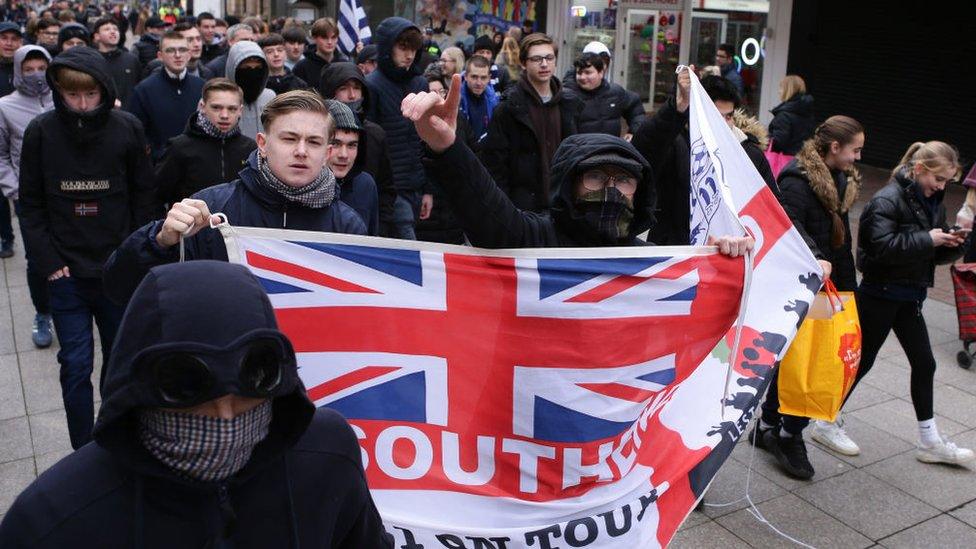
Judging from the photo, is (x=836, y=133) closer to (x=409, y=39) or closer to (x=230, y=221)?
(x=409, y=39)

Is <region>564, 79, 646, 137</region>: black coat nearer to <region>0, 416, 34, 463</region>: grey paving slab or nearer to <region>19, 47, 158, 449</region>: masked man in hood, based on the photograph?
<region>19, 47, 158, 449</region>: masked man in hood

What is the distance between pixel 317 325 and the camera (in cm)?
296

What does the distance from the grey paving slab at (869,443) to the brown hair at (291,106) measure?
354 centimetres

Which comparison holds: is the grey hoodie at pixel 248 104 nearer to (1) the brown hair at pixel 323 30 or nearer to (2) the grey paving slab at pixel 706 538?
(1) the brown hair at pixel 323 30

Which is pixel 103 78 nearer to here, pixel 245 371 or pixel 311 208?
pixel 311 208

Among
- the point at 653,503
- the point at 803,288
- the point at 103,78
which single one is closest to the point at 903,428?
the point at 803,288

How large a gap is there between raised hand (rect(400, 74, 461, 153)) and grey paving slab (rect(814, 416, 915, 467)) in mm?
3443

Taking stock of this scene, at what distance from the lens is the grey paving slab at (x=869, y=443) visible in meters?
5.44

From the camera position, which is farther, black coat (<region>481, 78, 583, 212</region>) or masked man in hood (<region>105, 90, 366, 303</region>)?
black coat (<region>481, 78, 583, 212</region>)

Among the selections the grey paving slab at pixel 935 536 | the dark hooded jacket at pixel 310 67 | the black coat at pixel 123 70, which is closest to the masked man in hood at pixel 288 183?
the grey paving slab at pixel 935 536

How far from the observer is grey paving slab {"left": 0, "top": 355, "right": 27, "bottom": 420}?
5.57 m

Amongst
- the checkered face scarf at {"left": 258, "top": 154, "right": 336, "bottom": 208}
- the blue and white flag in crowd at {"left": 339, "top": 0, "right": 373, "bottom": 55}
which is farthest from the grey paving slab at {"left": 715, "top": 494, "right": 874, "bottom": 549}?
the blue and white flag in crowd at {"left": 339, "top": 0, "right": 373, "bottom": 55}

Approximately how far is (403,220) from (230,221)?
3.36m

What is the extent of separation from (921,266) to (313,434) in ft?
14.0
